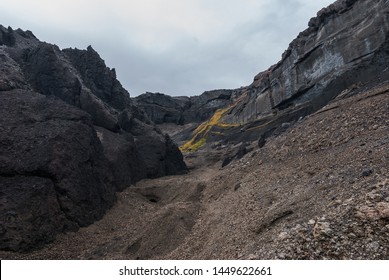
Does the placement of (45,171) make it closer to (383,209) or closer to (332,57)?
(383,209)

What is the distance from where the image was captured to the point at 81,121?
88.6 feet

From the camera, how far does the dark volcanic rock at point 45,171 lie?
1820 cm

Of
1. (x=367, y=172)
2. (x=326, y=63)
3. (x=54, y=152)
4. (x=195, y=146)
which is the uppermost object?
(x=326, y=63)

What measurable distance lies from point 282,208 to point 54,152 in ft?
49.8

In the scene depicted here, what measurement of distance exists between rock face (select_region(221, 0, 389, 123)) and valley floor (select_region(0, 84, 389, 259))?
9.29m

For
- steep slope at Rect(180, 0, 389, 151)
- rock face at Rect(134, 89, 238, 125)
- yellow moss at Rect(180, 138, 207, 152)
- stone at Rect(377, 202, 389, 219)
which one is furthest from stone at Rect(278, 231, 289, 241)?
rock face at Rect(134, 89, 238, 125)

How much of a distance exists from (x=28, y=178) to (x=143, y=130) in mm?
21639

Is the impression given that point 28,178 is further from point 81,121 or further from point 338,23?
point 338,23

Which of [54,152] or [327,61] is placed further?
[327,61]

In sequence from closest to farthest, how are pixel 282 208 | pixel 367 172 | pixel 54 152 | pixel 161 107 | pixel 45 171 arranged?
pixel 367 172 → pixel 282 208 → pixel 45 171 → pixel 54 152 → pixel 161 107

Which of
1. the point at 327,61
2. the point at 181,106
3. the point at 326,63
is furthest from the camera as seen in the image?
the point at 181,106

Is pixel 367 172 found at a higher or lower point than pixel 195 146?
lower

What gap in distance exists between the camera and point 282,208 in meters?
14.2

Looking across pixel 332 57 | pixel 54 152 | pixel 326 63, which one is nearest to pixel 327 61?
pixel 326 63
